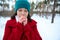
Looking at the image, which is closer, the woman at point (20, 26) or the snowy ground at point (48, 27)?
the woman at point (20, 26)

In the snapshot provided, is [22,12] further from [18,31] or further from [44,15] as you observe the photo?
[44,15]

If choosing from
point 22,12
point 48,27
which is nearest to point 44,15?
point 48,27

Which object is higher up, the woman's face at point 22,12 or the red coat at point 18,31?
the woman's face at point 22,12

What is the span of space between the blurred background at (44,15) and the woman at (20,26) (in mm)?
105

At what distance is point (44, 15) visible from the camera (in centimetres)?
124

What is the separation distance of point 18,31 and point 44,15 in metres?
0.29

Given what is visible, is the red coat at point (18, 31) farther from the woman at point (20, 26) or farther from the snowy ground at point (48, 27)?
the snowy ground at point (48, 27)

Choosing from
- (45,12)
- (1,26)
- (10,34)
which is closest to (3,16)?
(1,26)

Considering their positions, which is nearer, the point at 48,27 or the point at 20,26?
the point at 20,26

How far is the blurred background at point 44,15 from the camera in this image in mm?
1190

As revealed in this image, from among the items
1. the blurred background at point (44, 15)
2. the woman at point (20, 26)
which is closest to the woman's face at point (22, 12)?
the woman at point (20, 26)

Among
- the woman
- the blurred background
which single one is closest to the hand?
the woman

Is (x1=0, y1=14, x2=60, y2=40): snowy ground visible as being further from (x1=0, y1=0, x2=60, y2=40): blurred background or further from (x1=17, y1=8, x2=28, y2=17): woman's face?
(x1=17, y1=8, x2=28, y2=17): woman's face

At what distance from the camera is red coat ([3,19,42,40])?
105cm
